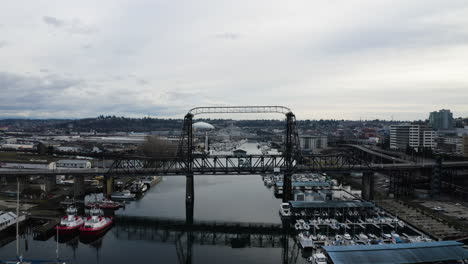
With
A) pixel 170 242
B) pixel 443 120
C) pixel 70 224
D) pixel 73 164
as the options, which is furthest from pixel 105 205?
pixel 443 120

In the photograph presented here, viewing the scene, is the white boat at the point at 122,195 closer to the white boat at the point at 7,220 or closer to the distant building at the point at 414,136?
the white boat at the point at 7,220

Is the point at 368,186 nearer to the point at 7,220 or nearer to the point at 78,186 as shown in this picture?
the point at 78,186

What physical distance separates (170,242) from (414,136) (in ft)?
180

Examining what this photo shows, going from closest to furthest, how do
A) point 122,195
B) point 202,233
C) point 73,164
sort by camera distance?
point 202,233 → point 122,195 → point 73,164

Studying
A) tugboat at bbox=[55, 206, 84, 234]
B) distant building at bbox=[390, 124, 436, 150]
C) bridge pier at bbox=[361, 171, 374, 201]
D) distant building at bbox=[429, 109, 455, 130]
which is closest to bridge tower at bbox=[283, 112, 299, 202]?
bridge pier at bbox=[361, 171, 374, 201]

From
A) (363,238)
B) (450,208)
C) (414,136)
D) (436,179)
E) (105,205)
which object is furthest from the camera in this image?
(414,136)

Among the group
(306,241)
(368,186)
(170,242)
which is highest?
(368,186)

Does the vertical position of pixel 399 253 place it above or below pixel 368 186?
below

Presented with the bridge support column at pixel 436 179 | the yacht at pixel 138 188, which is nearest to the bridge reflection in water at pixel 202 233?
the yacht at pixel 138 188

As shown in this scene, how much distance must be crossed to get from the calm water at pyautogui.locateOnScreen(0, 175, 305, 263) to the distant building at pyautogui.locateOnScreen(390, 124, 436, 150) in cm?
4008

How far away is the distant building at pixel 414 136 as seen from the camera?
60.2 m

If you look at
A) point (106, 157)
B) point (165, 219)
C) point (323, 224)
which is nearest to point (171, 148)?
point (106, 157)

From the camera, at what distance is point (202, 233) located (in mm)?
22938

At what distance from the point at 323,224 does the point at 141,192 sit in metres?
19.2
